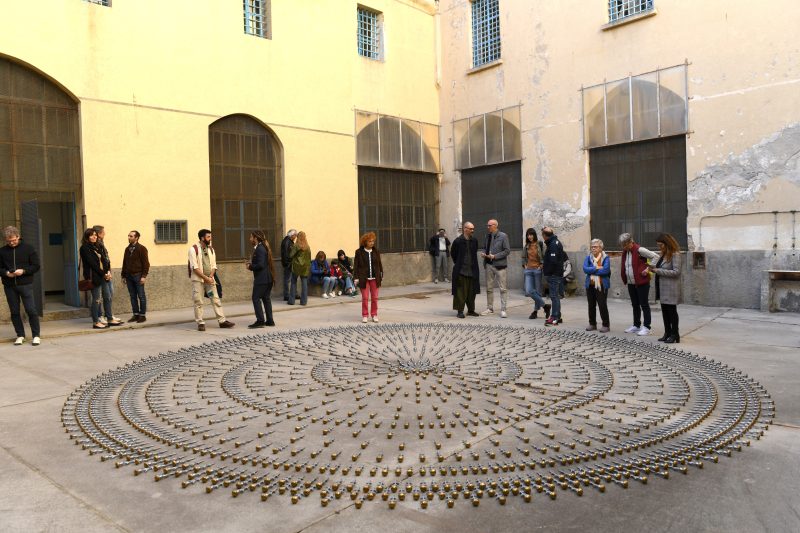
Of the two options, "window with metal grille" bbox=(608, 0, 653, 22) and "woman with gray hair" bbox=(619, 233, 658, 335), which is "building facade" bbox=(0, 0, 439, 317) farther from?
"woman with gray hair" bbox=(619, 233, 658, 335)

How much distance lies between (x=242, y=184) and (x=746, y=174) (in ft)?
35.4

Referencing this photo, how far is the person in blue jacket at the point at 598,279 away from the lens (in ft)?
30.7

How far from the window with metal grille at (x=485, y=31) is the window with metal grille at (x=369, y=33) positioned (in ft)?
8.82

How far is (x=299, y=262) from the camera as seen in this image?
44.4 feet

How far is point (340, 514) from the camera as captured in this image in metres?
3.40

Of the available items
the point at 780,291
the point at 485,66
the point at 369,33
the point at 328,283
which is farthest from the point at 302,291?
the point at 780,291

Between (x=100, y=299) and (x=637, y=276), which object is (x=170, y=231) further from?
(x=637, y=276)

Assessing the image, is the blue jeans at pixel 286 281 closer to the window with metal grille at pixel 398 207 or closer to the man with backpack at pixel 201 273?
the window with metal grille at pixel 398 207

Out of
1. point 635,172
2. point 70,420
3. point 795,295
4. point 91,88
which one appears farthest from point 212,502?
point 635,172

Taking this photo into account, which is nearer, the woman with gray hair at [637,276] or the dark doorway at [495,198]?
the woman with gray hair at [637,276]

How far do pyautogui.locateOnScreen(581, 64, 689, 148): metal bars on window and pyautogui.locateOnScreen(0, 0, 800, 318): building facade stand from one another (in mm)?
45

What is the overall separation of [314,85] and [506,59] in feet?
17.0

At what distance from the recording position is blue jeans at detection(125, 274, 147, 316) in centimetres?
1121

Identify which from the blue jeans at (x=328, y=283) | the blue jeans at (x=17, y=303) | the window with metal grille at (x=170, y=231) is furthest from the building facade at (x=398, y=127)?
the blue jeans at (x=17, y=303)
